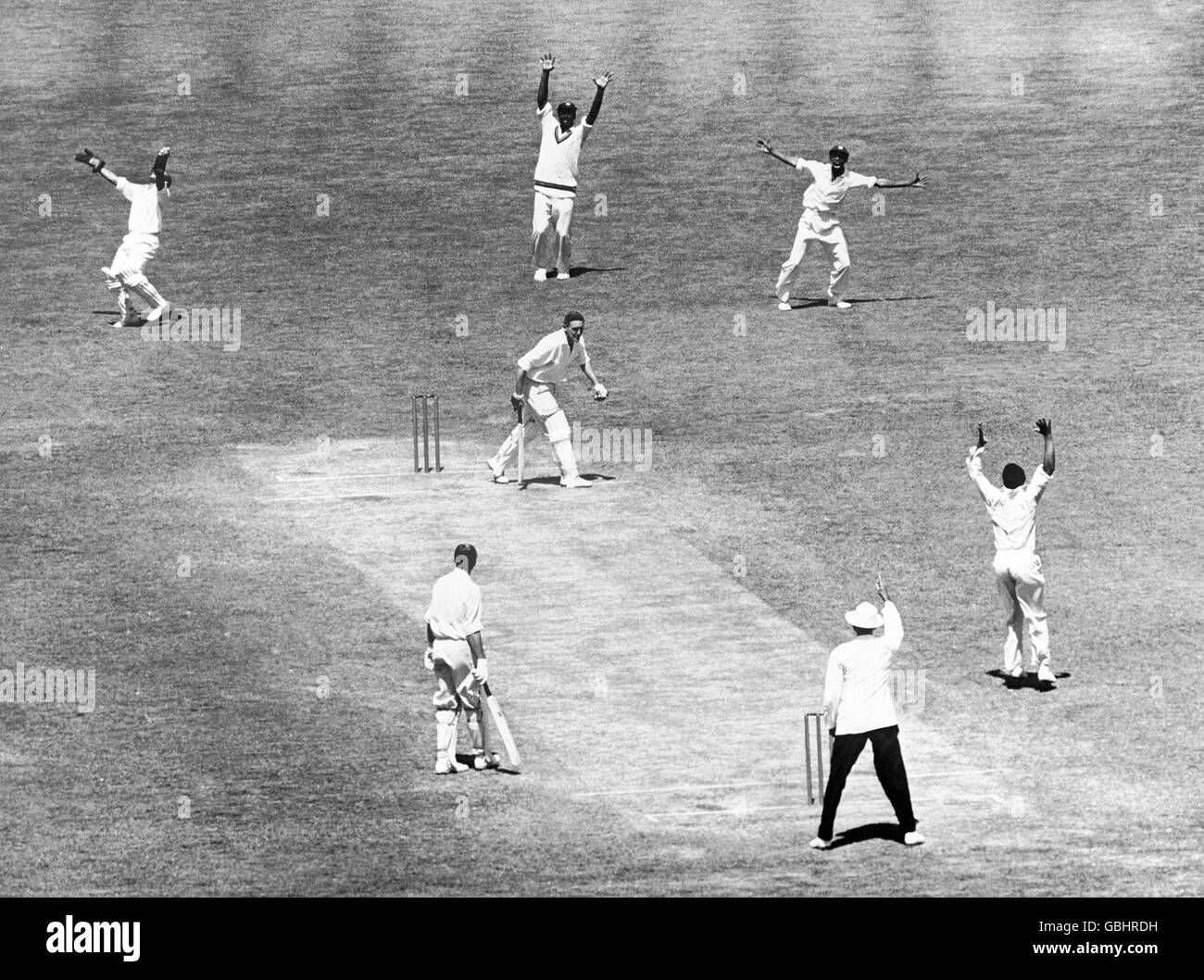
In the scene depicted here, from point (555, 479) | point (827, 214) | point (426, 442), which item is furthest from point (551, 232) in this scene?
point (426, 442)

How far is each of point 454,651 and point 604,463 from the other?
431 inches

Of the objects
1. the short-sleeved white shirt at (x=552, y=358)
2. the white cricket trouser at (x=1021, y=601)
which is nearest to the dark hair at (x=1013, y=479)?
the white cricket trouser at (x=1021, y=601)

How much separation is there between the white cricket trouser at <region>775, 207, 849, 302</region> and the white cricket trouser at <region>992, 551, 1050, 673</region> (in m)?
14.0

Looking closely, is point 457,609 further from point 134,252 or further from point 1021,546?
point 134,252

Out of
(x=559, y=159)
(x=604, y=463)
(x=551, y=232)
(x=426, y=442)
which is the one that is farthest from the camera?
(x=551, y=232)

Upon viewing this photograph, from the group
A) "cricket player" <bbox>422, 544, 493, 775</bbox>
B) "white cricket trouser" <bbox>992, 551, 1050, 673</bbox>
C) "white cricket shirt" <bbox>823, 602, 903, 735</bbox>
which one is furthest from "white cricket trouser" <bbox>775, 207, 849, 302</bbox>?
"white cricket shirt" <bbox>823, 602, 903, 735</bbox>

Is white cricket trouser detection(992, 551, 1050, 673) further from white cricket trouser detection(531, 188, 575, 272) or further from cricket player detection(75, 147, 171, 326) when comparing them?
cricket player detection(75, 147, 171, 326)

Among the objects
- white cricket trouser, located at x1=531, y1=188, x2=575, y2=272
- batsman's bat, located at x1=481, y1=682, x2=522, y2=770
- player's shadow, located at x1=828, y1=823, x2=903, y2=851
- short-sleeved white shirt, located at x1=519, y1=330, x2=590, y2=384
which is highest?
white cricket trouser, located at x1=531, y1=188, x2=575, y2=272

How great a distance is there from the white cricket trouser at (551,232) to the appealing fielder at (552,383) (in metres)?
8.42

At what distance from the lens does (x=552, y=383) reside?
3144 cm

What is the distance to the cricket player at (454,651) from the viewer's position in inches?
901

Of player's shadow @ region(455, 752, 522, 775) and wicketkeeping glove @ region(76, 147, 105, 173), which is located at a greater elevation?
wicketkeeping glove @ region(76, 147, 105, 173)

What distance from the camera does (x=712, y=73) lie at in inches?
2034

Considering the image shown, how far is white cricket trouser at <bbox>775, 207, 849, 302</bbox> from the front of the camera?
3844cm
